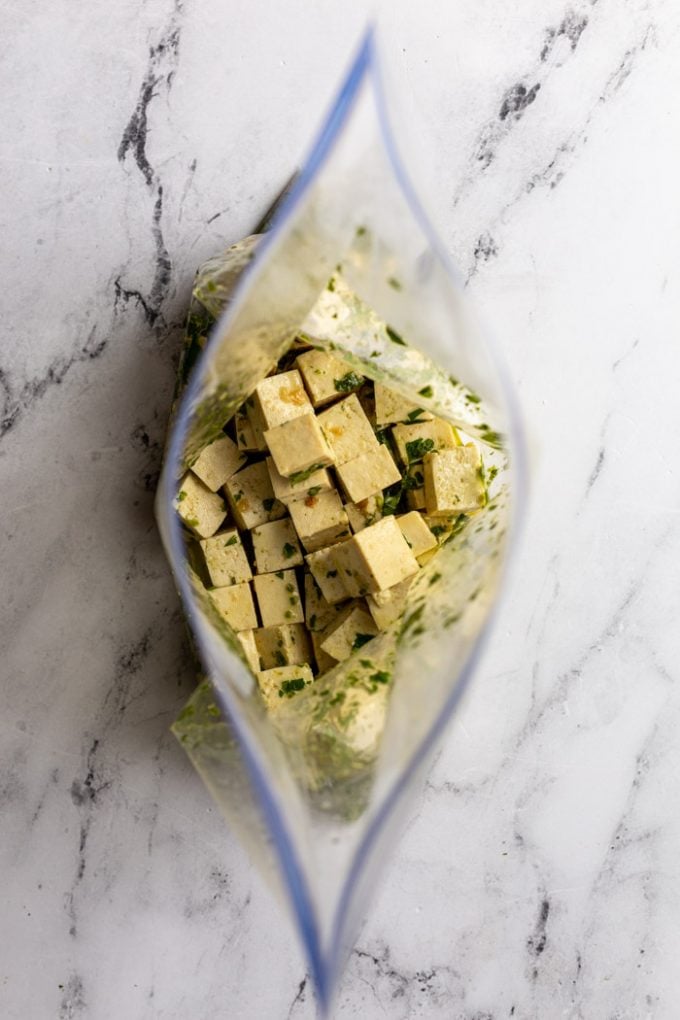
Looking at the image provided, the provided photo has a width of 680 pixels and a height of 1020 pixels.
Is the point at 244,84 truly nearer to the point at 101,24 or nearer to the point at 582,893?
the point at 101,24

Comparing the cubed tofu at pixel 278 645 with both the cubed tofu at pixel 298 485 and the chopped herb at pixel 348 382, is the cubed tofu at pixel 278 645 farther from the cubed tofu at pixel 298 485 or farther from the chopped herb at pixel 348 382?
the chopped herb at pixel 348 382

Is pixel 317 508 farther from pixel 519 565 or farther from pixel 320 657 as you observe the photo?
pixel 519 565

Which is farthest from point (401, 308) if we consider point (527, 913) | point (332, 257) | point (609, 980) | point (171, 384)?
point (609, 980)

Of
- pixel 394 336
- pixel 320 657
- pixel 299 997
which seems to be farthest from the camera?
pixel 299 997

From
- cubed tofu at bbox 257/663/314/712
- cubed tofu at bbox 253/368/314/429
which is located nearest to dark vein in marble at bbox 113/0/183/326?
cubed tofu at bbox 253/368/314/429

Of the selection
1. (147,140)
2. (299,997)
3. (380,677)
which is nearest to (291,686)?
(380,677)

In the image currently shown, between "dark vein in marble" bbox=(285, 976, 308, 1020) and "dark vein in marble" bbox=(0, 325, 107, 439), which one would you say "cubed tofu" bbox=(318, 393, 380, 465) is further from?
"dark vein in marble" bbox=(285, 976, 308, 1020)
